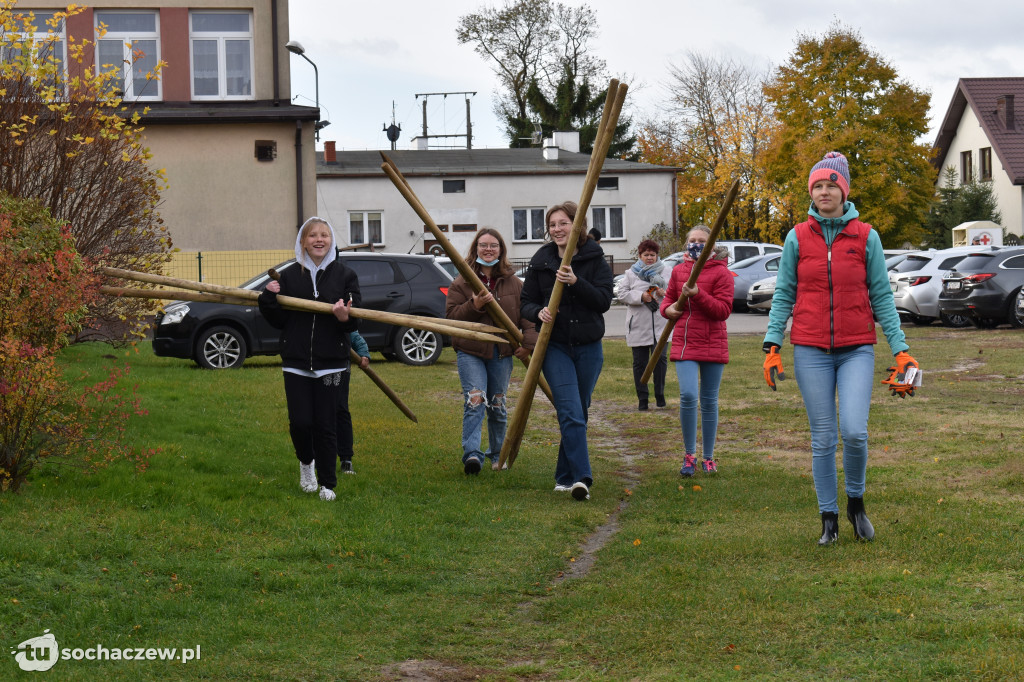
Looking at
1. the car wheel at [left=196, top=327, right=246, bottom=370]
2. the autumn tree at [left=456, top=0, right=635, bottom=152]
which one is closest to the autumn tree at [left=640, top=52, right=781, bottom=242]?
the autumn tree at [left=456, top=0, right=635, bottom=152]

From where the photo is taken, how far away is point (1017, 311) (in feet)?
78.0

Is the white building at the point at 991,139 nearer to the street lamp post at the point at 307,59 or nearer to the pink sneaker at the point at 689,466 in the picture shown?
the street lamp post at the point at 307,59

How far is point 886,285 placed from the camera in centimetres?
669

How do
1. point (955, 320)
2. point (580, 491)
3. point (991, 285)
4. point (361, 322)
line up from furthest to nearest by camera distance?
1. point (955, 320)
2. point (991, 285)
3. point (361, 322)
4. point (580, 491)

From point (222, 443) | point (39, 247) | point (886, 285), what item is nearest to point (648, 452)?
point (222, 443)

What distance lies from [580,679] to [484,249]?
5040 millimetres

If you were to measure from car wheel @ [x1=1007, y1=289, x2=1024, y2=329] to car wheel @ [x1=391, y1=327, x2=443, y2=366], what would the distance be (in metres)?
11.9

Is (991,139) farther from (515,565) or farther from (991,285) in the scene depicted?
(515,565)

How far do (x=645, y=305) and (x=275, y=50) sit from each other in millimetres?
17175

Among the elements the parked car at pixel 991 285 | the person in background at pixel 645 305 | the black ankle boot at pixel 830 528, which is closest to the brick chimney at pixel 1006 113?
the parked car at pixel 991 285

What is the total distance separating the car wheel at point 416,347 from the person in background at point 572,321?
35.5ft

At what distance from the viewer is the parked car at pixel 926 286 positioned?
2588 cm

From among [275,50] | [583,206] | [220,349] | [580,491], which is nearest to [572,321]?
[583,206]

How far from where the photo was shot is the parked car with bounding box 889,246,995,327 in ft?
84.9
